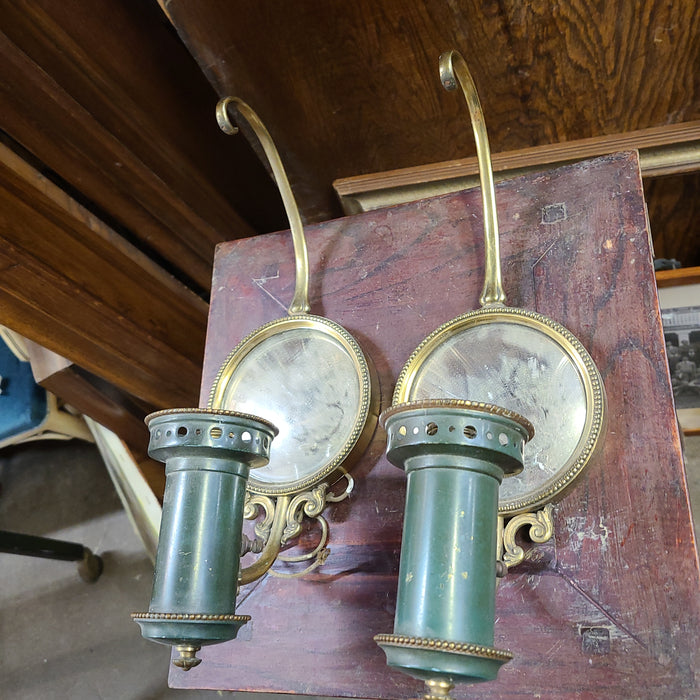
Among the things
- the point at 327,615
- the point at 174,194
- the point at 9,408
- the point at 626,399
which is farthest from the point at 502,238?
the point at 9,408

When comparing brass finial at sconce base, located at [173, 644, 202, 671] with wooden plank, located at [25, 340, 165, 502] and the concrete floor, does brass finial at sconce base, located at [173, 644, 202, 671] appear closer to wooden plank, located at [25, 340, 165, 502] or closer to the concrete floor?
the concrete floor

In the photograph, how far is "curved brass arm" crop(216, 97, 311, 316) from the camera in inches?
37.9

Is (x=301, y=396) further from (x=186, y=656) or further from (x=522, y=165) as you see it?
(x=522, y=165)

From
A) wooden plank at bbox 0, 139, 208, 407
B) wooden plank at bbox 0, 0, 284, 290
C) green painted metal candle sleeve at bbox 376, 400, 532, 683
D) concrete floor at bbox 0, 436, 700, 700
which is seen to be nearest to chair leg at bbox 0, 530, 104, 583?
concrete floor at bbox 0, 436, 700, 700

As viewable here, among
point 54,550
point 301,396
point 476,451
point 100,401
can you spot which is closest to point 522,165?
point 301,396

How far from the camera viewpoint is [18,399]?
66.5 inches

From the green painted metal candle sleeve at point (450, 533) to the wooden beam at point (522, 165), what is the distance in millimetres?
548

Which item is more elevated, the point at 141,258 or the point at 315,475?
the point at 141,258

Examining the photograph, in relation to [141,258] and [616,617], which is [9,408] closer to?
[141,258]

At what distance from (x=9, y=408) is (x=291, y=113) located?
3.43ft

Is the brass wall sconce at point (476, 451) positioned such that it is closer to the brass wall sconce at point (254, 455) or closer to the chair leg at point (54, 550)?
the brass wall sconce at point (254, 455)

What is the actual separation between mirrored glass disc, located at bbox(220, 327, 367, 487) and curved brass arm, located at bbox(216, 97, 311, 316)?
46 millimetres

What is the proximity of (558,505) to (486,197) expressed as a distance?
0.36m

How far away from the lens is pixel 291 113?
1062mm
